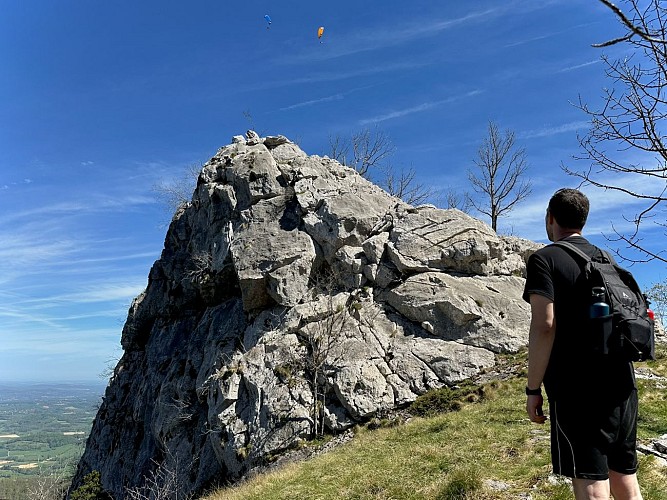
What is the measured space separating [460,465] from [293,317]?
15.0 metres

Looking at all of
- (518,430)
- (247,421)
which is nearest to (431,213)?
(247,421)

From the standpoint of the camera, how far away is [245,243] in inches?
1014

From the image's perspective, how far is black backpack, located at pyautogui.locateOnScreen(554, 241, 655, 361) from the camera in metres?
3.24

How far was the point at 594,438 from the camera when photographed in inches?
127

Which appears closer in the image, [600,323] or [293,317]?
[600,323]

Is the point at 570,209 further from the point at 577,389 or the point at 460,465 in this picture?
the point at 460,465

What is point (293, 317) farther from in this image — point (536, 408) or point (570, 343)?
point (570, 343)

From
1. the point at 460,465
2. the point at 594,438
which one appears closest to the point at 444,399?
the point at 460,465

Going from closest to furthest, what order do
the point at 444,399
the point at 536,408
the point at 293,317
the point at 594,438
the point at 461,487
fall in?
the point at 594,438, the point at 536,408, the point at 461,487, the point at 444,399, the point at 293,317

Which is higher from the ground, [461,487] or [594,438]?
[594,438]

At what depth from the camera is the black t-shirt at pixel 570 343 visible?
3266mm

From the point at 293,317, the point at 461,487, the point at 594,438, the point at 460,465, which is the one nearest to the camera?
the point at 594,438

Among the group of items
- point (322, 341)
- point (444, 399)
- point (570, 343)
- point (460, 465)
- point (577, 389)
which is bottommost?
point (444, 399)

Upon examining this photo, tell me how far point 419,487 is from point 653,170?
5.68 m
